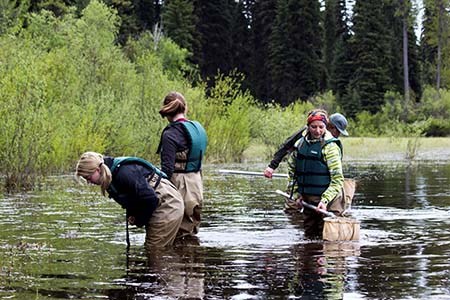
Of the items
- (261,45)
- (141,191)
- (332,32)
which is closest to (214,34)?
(261,45)

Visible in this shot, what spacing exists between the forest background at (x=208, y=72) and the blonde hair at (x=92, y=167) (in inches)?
400

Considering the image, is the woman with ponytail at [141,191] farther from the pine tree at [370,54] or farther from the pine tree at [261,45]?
the pine tree at [261,45]

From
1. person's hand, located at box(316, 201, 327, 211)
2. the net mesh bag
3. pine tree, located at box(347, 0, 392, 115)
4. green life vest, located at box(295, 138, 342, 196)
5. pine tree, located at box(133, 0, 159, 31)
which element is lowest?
the net mesh bag

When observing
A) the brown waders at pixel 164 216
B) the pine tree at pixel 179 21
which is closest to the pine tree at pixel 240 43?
the pine tree at pixel 179 21

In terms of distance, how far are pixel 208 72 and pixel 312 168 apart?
7654 cm

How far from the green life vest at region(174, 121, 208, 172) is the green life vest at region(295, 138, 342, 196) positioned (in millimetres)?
1404

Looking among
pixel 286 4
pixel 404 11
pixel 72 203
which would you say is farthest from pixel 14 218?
pixel 286 4

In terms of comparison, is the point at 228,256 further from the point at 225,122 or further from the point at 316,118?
the point at 225,122

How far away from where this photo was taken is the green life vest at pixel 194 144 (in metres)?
11.7

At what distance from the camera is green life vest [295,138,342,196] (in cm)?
1240

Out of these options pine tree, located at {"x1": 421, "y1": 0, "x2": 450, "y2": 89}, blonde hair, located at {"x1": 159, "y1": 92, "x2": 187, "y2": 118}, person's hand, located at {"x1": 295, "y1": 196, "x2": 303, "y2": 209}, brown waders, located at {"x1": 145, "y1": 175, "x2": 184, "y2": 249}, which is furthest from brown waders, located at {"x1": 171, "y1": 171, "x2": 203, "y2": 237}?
pine tree, located at {"x1": 421, "y1": 0, "x2": 450, "y2": 89}

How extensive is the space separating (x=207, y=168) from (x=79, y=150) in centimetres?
612

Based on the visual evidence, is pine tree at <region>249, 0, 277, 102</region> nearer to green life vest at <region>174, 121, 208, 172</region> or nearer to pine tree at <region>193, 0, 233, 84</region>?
pine tree at <region>193, 0, 233, 84</region>

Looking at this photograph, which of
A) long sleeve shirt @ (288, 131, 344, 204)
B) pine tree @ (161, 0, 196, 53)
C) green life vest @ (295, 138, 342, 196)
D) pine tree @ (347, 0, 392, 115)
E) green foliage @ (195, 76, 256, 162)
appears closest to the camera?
long sleeve shirt @ (288, 131, 344, 204)
